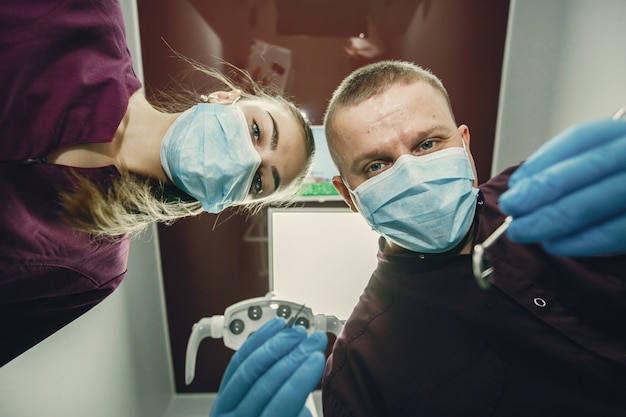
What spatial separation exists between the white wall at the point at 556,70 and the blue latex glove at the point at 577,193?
0.97m

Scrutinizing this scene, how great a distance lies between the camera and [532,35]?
167 centimetres

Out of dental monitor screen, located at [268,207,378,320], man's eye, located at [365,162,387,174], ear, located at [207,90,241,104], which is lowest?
dental monitor screen, located at [268,207,378,320]

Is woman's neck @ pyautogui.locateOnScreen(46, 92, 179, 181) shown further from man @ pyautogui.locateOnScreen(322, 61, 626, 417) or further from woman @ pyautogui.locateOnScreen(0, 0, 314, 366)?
man @ pyautogui.locateOnScreen(322, 61, 626, 417)

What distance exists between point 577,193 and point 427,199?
1.07ft

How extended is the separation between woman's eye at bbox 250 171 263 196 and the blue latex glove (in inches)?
29.7

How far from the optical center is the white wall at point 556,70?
123 centimetres

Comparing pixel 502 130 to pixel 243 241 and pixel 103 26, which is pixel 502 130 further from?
pixel 103 26

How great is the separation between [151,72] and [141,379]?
67.6 inches

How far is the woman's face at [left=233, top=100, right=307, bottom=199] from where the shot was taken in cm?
104

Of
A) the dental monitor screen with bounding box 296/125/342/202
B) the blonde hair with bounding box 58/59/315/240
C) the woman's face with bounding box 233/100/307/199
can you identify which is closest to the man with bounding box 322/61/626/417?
the woman's face with bounding box 233/100/307/199

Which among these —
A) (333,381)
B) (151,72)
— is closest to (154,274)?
(151,72)

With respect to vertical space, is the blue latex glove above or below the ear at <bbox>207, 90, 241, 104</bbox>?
below

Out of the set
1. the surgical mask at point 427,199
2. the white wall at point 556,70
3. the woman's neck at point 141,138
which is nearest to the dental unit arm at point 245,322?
the surgical mask at point 427,199

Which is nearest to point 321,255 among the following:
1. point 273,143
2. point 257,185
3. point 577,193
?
point 257,185
